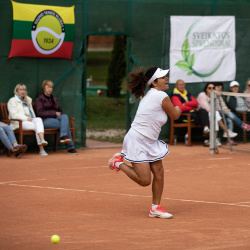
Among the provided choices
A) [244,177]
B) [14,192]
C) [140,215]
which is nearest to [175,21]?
[244,177]

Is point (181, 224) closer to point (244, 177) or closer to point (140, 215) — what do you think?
point (140, 215)

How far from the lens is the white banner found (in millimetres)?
14930

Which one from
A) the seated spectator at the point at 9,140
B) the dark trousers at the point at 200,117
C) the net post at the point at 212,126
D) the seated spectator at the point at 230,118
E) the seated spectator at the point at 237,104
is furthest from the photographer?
the seated spectator at the point at 237,104

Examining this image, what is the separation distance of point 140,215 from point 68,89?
687 cm

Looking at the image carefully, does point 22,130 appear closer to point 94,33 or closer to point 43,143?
point 43,143

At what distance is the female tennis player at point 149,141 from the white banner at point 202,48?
751 cm

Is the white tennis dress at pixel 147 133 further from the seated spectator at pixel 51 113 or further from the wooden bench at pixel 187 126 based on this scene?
the wooden bench at pixel 187 126

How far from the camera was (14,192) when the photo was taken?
9.05m

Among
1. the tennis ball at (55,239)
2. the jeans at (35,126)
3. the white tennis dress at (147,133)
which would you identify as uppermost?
the white tennis dress at (147,133)

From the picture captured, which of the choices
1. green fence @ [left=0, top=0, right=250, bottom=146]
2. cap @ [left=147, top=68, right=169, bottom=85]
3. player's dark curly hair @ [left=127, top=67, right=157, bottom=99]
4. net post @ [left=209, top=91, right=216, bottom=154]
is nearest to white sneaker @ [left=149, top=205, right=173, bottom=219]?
player's dark curly hair @ [left=127, top=67, right=157, bottom=99]

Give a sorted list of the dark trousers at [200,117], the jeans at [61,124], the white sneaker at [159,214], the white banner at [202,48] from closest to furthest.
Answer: the white sneaker at [159,214] → the jeans at [61,124] → the dark trousers at [200,117] → the white banner at [202,48]

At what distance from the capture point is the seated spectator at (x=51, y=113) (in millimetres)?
13016

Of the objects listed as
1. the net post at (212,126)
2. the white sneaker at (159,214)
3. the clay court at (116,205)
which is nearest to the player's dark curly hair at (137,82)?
the white sneaker at (159,214)

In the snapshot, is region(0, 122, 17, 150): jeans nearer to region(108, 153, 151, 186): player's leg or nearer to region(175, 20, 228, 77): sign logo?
region(175, 20, 228, 77): sign logo
